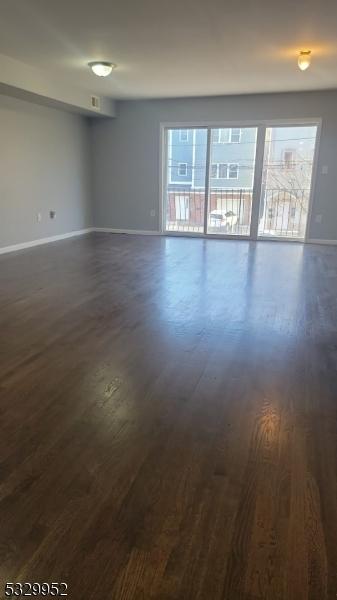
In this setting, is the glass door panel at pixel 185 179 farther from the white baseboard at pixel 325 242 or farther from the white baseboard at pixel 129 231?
the white baseboard at pixel 325 242

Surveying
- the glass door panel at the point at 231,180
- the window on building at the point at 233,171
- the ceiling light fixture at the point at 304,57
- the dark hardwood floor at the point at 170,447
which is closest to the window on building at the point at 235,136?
the glass door panel at the point at 231,180

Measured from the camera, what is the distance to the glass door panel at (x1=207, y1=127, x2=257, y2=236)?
23.8 ft

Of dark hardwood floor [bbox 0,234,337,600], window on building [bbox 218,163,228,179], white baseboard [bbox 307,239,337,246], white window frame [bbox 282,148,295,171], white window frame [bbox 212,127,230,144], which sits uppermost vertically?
white window frame [bbox 212,127,230,144]

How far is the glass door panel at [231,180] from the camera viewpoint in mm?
7258

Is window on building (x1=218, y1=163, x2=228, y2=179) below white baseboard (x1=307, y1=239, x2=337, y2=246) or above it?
above

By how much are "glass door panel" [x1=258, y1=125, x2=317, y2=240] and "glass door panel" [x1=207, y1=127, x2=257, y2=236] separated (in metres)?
0.26

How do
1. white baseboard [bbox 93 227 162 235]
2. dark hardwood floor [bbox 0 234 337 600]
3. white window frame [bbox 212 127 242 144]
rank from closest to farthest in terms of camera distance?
dark hardwood floor [bbox 0 234 337 600]
white window frame [bbox 212 127 242 144]
white baseboard [bbox 93 227 162 235]

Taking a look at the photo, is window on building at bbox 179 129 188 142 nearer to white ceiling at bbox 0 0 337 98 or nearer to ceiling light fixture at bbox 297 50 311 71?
white ceiling at bbox 0 0 337 98

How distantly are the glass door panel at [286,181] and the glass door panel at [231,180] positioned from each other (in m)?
0.26

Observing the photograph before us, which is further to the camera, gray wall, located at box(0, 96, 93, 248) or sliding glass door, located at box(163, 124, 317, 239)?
sliding glass door, located at box(163, 124, 317, 239)

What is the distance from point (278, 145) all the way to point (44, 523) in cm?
708

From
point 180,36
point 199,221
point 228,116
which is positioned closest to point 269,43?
point 180,36

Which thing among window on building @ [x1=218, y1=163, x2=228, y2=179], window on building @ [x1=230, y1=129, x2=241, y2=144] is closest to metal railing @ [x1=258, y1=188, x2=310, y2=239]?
window on building @ [x1=218, y1=163, x2=228, y2=179]

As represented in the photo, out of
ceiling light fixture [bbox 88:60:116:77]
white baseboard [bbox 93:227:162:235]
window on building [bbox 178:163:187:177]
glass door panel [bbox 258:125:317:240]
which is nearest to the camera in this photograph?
ceiling light fixture [bbox 88:60:116:77]
